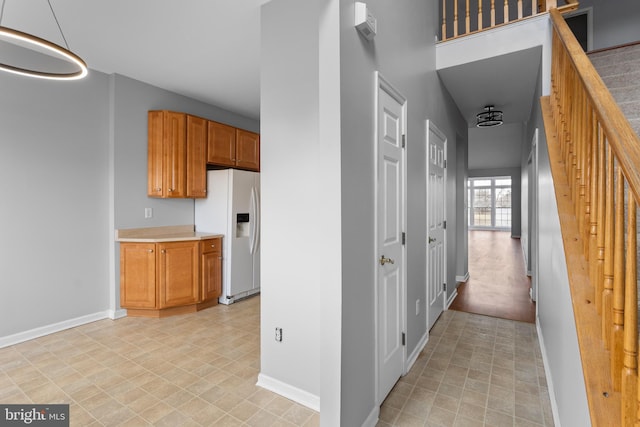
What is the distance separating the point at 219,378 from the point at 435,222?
102 inches

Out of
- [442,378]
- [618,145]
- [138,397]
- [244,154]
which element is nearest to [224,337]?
[138,397]

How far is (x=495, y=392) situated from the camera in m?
2.14

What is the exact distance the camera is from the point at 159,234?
3.97 metres

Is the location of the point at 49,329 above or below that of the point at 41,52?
below

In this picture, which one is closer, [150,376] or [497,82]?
[150,376]

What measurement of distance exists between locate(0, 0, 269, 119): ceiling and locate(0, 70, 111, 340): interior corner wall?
56cm

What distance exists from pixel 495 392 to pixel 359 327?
1.28 metres

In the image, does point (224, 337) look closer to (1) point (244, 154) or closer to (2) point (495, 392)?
(2) point (495, 392)

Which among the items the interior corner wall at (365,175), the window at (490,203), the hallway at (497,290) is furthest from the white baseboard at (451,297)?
the window at (490,203)

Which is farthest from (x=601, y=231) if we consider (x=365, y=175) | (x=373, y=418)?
(x=373, y=418)

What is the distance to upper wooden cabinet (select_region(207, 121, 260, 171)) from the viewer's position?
430 centimetres

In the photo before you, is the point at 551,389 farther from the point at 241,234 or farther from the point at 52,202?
the point at 52,202

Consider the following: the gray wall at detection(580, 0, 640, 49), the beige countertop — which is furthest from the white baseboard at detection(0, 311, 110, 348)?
the gray wall at detection(580, 0, 640, 49)

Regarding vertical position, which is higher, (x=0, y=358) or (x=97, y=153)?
(x=97, y=153)
